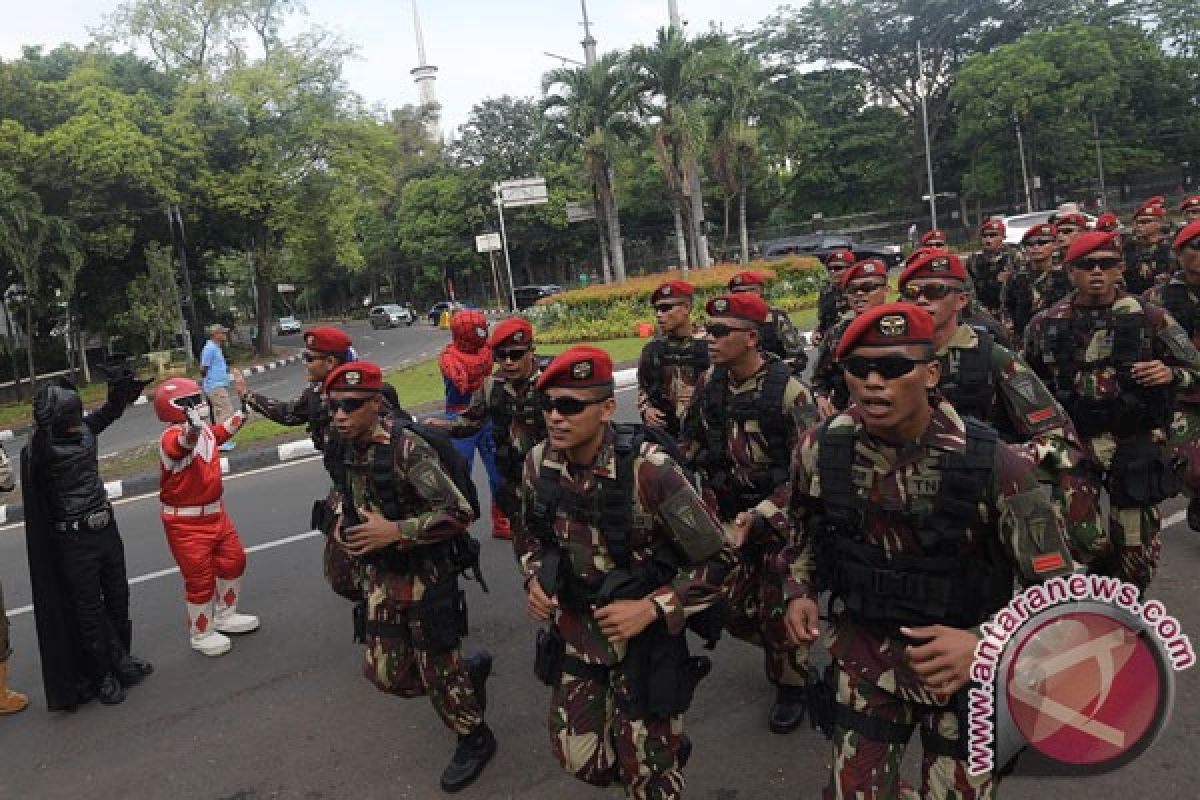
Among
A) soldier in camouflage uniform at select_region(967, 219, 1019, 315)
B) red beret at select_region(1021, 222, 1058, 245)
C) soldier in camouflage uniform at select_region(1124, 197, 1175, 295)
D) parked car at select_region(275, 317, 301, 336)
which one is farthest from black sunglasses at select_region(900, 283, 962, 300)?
parked car at select_region(275, 317, 301, 336)

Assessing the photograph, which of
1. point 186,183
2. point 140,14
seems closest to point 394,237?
point 140,14

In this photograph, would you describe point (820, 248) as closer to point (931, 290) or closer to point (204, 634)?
point (931, 290)

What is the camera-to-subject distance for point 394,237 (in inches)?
2250

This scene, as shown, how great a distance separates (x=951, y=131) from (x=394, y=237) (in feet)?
112

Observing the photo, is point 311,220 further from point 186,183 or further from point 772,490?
point 772,490

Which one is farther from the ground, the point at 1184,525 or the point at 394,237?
the point at 394,237

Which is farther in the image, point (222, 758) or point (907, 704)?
point (222, 758)

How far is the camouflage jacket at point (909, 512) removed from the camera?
2.06m

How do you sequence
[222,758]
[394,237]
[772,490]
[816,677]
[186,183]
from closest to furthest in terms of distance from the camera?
[816,677] < [772,490] < [222,758] < [186,183] < [394,237]

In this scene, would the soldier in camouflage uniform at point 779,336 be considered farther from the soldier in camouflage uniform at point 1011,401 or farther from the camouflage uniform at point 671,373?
the soldier in camouflage uniform at point 1011,401

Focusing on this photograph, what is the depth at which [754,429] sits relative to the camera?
357cm

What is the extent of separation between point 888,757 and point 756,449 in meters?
1.51

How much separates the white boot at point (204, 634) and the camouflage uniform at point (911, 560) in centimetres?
382

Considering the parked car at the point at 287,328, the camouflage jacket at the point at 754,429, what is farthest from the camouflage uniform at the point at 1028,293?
the parked car at the point at 287,328
